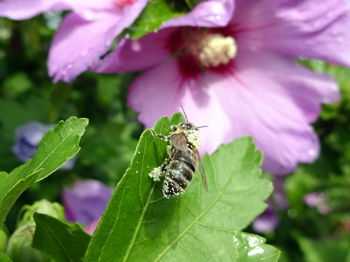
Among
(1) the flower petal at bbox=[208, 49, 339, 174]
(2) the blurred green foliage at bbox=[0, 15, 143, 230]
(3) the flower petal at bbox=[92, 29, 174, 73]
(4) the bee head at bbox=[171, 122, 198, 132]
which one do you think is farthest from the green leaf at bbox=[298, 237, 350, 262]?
(4) the bee head at bbox=[171, 122, 198, 132]

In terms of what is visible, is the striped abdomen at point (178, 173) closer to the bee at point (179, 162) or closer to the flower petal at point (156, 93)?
the bee at point (179, 162)

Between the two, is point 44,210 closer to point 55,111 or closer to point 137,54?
A: point 137,54

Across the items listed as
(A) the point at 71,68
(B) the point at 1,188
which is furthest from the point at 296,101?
(B) the point at 1,188

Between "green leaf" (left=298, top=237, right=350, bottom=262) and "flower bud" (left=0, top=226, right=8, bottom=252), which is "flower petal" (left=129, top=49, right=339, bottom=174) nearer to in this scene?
"flower bud" (left=0, top=226, right=8, bottom=252)

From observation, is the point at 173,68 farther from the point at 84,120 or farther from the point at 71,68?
the point at 84,120

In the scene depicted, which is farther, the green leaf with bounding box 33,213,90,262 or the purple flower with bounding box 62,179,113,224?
the purple flower with bounding box 62,179,113,224
